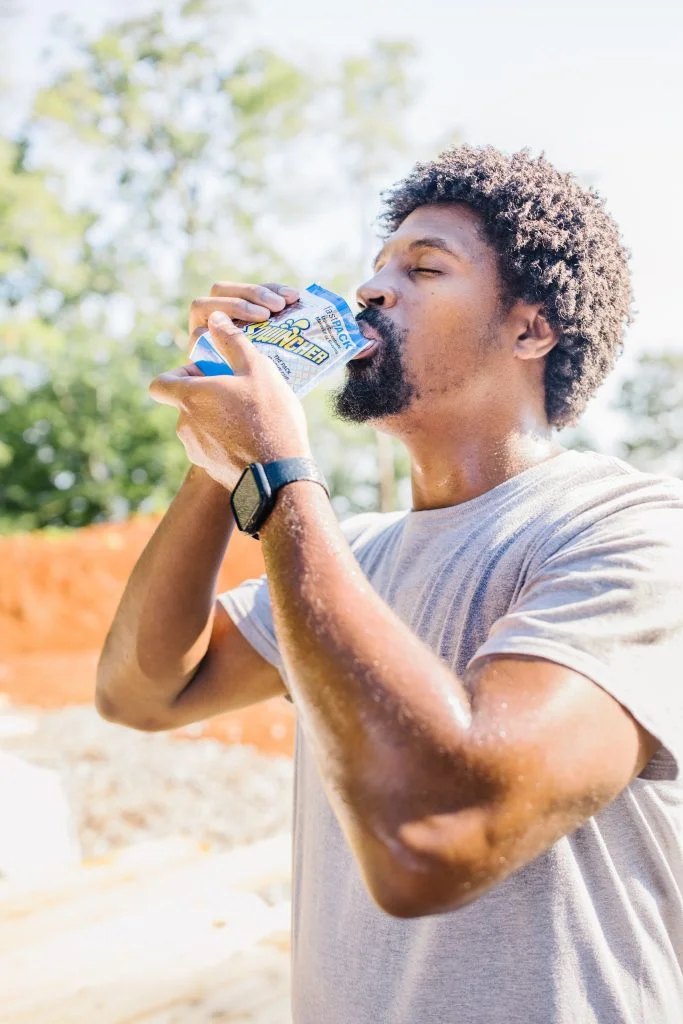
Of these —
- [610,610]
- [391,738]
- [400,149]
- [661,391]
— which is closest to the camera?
[391,738]

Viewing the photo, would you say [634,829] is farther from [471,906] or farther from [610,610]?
[610,610]

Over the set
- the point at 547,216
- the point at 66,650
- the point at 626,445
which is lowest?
the point at 626,445

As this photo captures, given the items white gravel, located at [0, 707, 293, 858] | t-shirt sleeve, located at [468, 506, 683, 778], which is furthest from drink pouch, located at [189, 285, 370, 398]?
white gravel, located at [0, 707, 293, 858]

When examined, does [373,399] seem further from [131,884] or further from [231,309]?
[131,884]

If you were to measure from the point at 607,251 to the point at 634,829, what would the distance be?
1304 millimetres

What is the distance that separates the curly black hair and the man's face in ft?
0.27

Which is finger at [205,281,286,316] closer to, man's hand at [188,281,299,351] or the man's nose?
man's hand at [188,281,299,351]

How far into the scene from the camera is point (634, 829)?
126cm

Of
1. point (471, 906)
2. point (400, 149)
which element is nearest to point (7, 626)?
point (400, 149)

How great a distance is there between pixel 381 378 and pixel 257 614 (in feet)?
1.86

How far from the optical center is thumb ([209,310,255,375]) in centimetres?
136

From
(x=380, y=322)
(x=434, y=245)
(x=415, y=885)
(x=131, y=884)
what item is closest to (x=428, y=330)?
(x=380, y=322)

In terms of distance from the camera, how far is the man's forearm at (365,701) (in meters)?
0.95

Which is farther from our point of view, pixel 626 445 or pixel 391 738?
pixel 626 445
